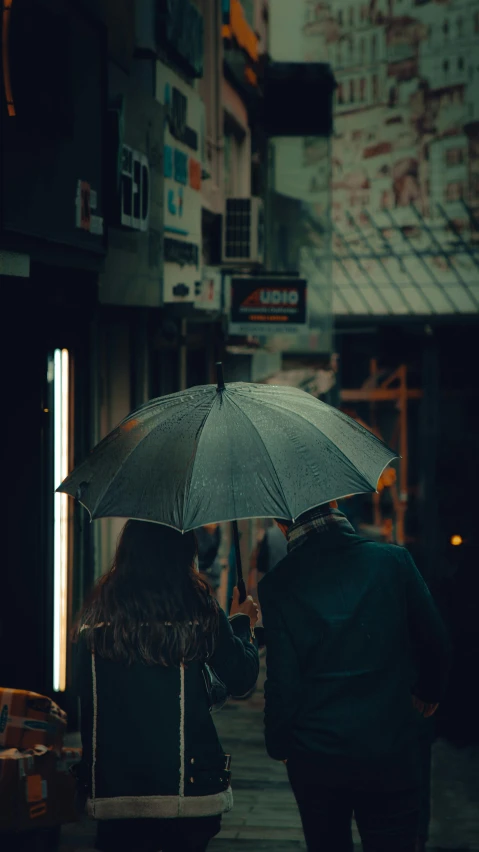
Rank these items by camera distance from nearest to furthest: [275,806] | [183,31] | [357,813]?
[357,813] < [275,806] < [183,31]

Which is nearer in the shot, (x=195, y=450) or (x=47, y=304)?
(x=195, y=450)

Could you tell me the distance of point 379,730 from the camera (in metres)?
3.21

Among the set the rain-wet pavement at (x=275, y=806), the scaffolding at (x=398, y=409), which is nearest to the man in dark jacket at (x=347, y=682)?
the rain-wet pavement at (x=275, y=806)

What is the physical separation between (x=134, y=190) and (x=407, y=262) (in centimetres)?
3216

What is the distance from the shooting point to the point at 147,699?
3213 mm

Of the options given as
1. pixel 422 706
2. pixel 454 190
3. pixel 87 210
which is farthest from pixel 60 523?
pixel 454 190

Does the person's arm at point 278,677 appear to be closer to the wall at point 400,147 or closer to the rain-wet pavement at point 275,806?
the rain-wet pavement at point 275,806

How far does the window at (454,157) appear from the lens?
1597 inches

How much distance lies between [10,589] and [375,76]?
36.0 m

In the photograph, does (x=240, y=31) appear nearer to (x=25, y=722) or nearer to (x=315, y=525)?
(x=25, y=722)

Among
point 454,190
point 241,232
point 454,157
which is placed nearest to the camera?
point 241,232

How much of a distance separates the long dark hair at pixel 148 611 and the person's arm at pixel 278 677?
6.1 inches

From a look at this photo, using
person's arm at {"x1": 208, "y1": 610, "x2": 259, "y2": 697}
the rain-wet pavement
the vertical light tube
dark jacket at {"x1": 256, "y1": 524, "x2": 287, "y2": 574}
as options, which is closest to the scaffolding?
dark jacket at {"x1": 256, "y1": 524, "x2": 287, "y2": 574}

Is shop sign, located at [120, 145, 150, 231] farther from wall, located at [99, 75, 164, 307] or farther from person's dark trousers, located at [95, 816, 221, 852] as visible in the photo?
person's dark trousers, located at [95, 816, 221, 852]
